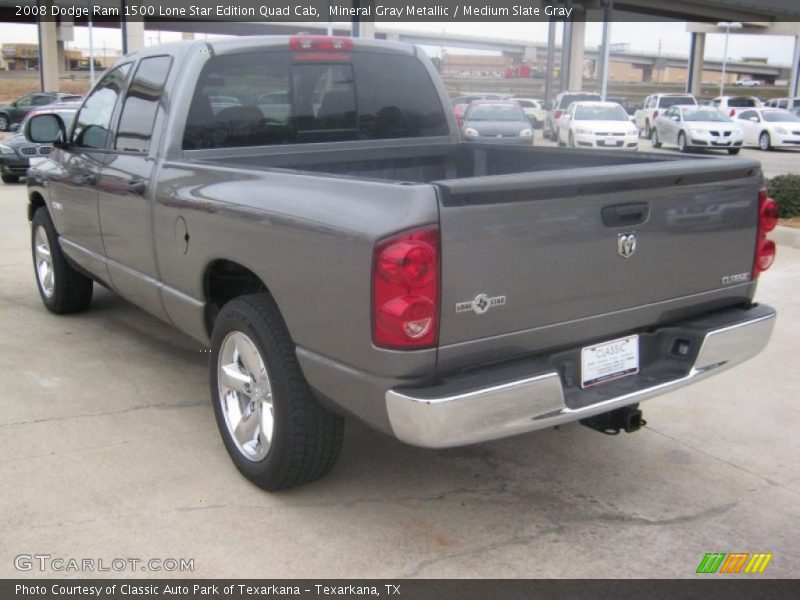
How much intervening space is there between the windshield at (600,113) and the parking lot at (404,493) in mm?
20641

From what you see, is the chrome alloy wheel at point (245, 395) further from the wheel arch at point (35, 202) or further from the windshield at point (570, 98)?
the windshield at point (570, 98)

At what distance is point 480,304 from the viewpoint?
299cm

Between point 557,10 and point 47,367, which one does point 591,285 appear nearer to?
point 47,367

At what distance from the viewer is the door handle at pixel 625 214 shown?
3.27m

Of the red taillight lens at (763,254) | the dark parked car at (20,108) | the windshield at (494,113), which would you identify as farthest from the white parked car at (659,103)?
the red taillight lens at (763,254)

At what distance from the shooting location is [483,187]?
9.62 feet

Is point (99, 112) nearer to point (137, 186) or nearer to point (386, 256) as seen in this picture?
point (137, 186)

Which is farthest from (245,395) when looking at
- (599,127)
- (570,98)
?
(570,98)

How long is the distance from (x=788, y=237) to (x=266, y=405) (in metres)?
7.72

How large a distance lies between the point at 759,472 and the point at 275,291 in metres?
2.46

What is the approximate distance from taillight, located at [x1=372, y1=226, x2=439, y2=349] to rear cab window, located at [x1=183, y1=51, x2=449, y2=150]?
2.05 metres

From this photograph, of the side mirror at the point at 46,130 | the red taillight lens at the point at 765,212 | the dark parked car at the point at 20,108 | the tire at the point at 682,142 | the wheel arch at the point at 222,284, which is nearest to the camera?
the red taillight lens at the point at 765,212

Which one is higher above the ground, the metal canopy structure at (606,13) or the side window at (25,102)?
the metal canopy structure at (606,13)

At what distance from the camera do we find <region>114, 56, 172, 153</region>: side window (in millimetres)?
4680
